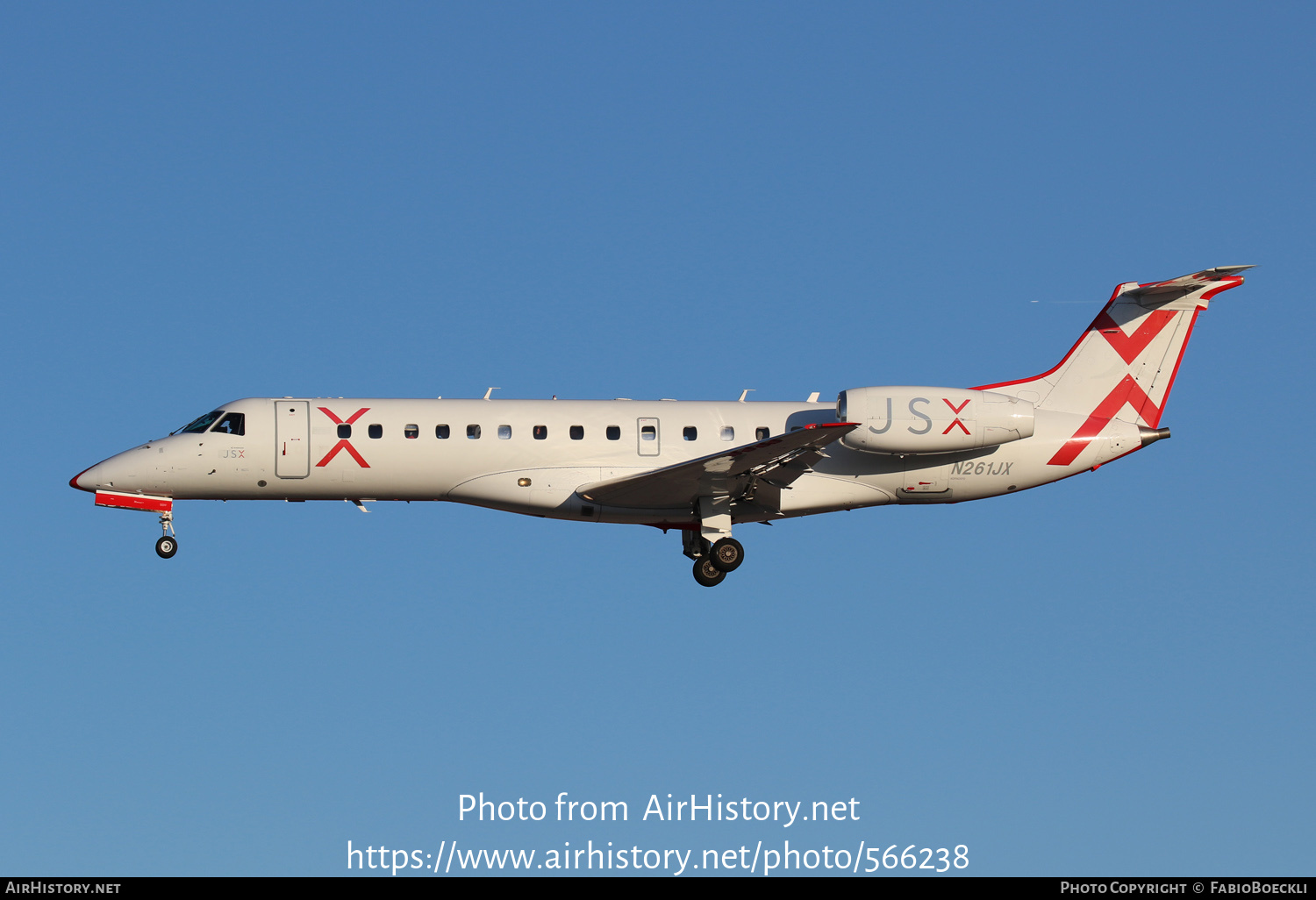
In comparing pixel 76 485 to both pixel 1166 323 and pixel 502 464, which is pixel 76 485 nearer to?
pixel 502 464

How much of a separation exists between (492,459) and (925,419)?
26.1 ft

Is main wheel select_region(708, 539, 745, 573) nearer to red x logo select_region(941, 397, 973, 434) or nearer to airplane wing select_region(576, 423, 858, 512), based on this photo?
airplane wing select_region(576, 423, 858, 512)

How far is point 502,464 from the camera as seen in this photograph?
26.6m

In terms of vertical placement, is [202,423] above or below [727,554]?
above

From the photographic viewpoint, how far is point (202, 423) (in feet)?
89.4

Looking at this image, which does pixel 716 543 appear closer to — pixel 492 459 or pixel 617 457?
pixel 617 457

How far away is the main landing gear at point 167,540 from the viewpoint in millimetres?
26734

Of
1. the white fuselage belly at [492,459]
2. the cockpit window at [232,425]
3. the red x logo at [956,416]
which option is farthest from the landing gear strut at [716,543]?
the cockpit window at [232,425]

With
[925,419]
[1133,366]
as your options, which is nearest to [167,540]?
[925,419]

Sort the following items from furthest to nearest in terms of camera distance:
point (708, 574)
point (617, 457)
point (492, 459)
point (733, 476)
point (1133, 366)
Result: point (1133, 366)
point (708, 574)
point (617, 457)
point (492, 459)
point (733, 476)

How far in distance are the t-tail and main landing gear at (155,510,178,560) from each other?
Answer: 1583 cm

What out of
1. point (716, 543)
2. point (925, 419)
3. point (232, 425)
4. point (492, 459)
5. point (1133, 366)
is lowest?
point (716, 543)

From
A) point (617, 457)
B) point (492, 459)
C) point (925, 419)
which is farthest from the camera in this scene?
point (617, 457)
